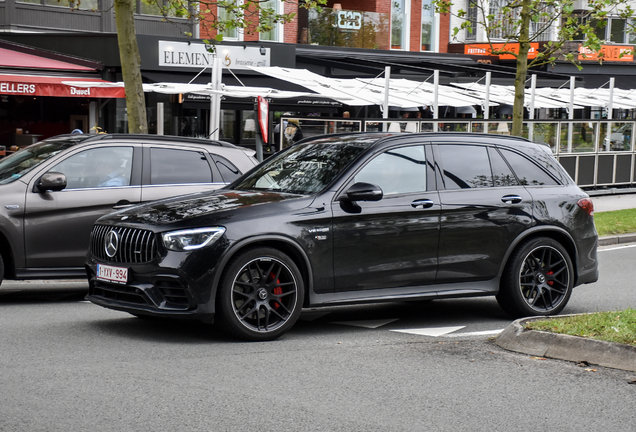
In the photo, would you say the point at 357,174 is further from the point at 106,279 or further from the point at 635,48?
the point at 635,48

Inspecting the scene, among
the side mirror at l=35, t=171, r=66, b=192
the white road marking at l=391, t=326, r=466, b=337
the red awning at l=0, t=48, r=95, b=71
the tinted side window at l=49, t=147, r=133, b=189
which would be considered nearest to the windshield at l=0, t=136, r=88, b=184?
the tinted side window at l=49, t=147, r=133, b=189

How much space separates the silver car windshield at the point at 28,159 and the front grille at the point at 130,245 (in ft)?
7.37

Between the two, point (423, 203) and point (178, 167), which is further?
point (178, 167)

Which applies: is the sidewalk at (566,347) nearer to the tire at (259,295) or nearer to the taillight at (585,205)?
the tire at (259,295)

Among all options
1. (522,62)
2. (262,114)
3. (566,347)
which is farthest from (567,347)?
(522,62)

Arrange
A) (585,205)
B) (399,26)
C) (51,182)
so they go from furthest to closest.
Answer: (399,26), (51,182), (585,205)

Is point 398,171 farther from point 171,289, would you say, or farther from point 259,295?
point 171,289

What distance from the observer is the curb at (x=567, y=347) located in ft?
20.9

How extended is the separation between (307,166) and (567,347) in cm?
270

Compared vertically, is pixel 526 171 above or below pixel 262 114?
below

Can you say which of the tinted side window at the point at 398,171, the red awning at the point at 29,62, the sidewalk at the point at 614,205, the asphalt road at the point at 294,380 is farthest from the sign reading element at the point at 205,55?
the asphalt road at the point at 294,380

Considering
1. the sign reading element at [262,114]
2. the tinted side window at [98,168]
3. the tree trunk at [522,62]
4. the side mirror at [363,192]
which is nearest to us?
the side mirror at [363,192]

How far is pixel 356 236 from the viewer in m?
7.44

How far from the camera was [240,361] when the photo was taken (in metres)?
6.38
